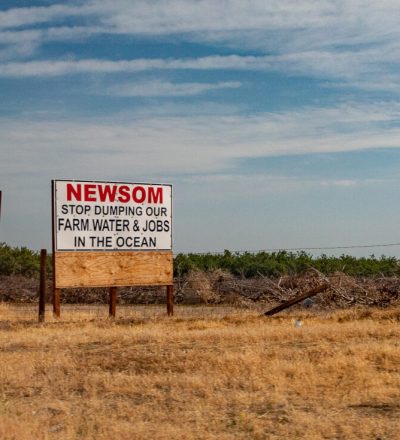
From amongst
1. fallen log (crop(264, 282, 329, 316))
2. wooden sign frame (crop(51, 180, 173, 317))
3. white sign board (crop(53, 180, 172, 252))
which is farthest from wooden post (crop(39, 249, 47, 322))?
fallen log (crop(264, 282, 329, 316))

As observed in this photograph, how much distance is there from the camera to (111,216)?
21609 millimetres

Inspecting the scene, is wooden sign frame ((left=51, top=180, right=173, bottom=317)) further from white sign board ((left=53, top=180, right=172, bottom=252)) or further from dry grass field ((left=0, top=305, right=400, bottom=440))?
dry grass field ((left=0, top=305, right=400, bottom=440))

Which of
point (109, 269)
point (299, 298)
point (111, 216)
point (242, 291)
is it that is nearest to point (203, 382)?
point (299, 298)

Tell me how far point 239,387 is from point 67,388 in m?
2.44

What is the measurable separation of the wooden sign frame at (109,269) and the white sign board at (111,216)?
0.47ft

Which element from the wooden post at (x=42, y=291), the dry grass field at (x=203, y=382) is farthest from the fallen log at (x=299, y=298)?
the wooden post at (x=42, y=291)

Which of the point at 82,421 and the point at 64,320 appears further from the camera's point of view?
the point at 64,320

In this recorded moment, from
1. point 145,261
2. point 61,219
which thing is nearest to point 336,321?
point 145,261

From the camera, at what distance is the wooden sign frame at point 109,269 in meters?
20.6

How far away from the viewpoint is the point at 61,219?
817 inches

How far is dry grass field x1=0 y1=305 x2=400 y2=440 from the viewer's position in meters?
9.16

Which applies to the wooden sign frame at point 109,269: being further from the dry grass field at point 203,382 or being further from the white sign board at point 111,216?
the dry grass field at point 203,382

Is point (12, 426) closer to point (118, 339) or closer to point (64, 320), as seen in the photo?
point (118, 339)

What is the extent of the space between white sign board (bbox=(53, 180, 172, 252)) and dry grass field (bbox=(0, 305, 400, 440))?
140 inches
